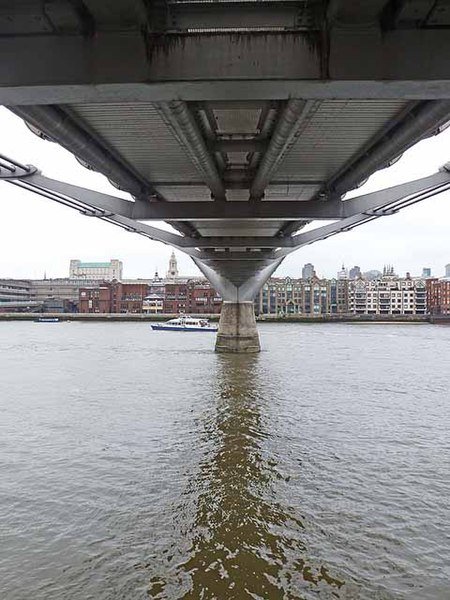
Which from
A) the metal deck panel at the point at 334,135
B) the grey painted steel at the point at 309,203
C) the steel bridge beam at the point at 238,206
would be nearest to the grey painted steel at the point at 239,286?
the grey painted steel at the point at 309,203

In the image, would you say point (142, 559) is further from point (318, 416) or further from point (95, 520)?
point (318, 416)

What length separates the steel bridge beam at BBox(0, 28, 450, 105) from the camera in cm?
415

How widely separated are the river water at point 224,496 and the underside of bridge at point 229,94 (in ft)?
15.3

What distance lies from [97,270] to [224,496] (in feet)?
577

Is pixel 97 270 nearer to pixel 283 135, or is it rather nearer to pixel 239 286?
pixel 239 286

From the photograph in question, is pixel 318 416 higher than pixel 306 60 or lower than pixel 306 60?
lower

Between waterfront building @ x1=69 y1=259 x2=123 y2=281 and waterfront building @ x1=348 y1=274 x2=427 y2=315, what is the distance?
84.2 m

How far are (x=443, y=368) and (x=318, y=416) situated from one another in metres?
14.4

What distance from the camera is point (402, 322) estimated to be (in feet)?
316

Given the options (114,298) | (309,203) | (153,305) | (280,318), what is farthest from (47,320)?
(309,203)

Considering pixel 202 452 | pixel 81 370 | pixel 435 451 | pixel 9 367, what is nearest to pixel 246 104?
pixel 202 452

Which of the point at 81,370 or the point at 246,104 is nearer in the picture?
the point at 246,104

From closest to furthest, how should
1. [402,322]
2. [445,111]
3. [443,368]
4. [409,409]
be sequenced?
[445,111], [409,409], [443,368], [402,322]

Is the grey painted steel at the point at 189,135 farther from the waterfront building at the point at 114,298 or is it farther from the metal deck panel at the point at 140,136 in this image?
the waterfront building at the point at 114,298
